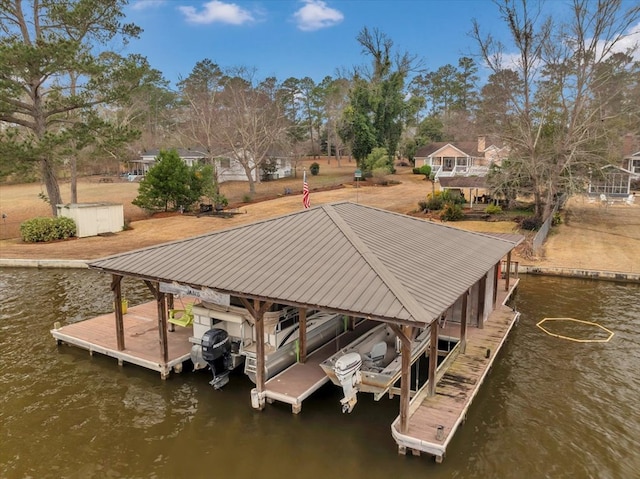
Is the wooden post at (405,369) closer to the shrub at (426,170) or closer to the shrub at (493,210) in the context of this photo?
the shrub at (493,210)

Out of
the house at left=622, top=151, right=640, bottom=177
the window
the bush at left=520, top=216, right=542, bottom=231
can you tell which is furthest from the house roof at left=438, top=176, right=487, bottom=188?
the house at left=622, top=151, right=640, bottom=177

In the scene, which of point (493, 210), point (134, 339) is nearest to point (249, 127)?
point (493, 210)

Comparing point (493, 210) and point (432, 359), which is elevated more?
point (493, 210)

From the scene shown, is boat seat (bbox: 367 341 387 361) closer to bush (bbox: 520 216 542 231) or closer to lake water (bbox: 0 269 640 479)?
lake water (bbox: 0 269 640 479)

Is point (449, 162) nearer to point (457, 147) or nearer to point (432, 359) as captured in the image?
point (457, 147)

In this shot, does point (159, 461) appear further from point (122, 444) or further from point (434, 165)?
point (434, 165)

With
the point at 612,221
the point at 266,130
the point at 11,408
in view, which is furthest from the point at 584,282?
the point at 266,130

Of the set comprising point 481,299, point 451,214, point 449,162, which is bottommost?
point 481,299
